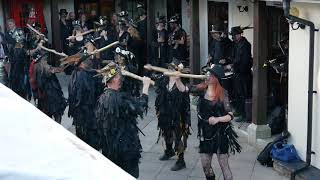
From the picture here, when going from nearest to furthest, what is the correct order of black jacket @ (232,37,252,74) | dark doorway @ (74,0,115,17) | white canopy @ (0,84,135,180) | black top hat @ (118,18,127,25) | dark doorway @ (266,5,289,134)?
1. white canopy @ (0,84,135,180)
2. dark doorway @ (266,5,289,134)
3. black jacket @ (232,37,252,74)
4. black top hat @ (118,18,127,25)
5. dark doorway @ (74,0,115,17)

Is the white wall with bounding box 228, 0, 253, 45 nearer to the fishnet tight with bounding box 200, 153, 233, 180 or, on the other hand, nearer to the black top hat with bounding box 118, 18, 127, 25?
the black top hat with bounding box 118, 18, 127, 25

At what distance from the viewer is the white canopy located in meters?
1.91

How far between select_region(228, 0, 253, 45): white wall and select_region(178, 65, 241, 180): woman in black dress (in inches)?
187

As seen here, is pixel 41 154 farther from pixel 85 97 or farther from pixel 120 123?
pixel 85 97

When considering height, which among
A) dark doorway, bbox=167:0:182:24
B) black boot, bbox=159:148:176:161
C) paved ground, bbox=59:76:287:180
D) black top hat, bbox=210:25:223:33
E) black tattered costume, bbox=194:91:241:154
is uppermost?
dark doorway, bbox=167:0:182:24

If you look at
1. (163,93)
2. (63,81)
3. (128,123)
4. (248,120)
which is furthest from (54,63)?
(128,123)

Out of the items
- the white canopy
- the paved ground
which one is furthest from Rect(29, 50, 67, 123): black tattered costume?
the white canopy

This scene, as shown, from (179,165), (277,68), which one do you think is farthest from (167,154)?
(277,68)

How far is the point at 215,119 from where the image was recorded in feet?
22.6

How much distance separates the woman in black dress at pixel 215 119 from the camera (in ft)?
22.8

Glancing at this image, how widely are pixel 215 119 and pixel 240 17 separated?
5.52 metres

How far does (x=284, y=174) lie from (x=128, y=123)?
9.13ft

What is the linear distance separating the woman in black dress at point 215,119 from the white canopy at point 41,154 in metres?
4.67

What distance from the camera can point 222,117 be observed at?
22.6ft
